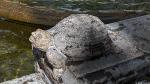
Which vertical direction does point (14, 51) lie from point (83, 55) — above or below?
below

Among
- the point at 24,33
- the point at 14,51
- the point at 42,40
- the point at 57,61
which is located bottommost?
the point at 14,51

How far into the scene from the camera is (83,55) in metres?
1.80

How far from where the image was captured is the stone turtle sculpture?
1.76m

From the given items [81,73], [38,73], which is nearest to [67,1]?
[38,73]

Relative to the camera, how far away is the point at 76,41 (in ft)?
5.92

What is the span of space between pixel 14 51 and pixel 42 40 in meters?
1.41

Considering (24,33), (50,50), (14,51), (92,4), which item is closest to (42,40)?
(50,50)

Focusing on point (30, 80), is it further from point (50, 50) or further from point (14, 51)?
point (14, 51)

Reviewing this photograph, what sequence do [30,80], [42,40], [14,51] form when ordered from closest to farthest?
[42,40] → [30,80] → [14,51]

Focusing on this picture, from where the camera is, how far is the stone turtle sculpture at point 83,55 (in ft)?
5.77

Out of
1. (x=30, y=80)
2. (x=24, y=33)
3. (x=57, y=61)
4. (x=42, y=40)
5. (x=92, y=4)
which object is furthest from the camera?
(x=92, y=4)

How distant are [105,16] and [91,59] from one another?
1876 millimetres

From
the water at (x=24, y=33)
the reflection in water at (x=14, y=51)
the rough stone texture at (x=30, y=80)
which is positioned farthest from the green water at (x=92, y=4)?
the rough stone texture at (x=30, y=80)

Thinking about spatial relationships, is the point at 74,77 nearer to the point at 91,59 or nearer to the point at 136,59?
the point at 91,59
